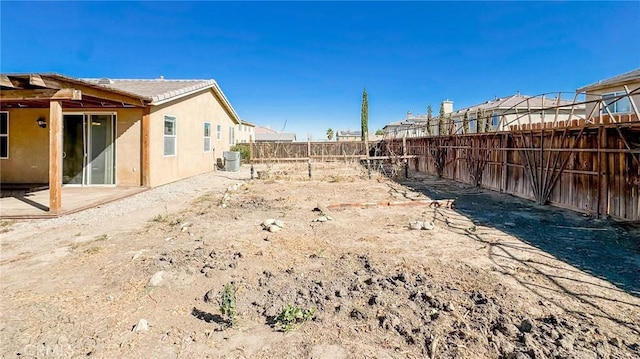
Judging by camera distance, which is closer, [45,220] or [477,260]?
[477,260]

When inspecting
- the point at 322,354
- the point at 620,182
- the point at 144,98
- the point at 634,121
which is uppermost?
the point at 144,98

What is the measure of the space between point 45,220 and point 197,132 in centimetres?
829

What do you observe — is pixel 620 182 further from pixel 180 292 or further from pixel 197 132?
pixel 197 132

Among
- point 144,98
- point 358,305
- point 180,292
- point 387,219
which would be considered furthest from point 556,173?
point 144,98

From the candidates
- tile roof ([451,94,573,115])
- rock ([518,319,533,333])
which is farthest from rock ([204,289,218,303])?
tile roof ([451,94,573,115])

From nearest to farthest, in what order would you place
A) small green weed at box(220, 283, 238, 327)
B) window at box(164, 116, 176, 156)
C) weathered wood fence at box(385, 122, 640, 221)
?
small green weed at box(220, 283, 238, 327) → weathered wood fence at box(385, 122, 640, 221) → window at box(164, 116, 176, 156)

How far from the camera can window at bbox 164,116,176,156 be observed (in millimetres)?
11023

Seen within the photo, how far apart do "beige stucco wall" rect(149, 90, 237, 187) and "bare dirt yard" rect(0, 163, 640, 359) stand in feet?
12.9

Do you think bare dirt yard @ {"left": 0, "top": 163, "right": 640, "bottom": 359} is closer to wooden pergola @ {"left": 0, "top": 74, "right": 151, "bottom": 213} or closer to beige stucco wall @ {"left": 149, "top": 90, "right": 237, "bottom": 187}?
wooden pergola @ {"left": 0, "top": 74, "right": 151, "bottom": 213}

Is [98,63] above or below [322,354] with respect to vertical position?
above

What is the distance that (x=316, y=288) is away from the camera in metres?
3.37

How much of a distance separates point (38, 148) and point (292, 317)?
11560 millimetres

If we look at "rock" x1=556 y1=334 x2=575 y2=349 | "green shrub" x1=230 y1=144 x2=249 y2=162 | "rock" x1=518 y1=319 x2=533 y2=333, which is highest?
"green shrub" x1=230 y1=144 x2=249 y2=162

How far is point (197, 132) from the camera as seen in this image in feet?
45.7
